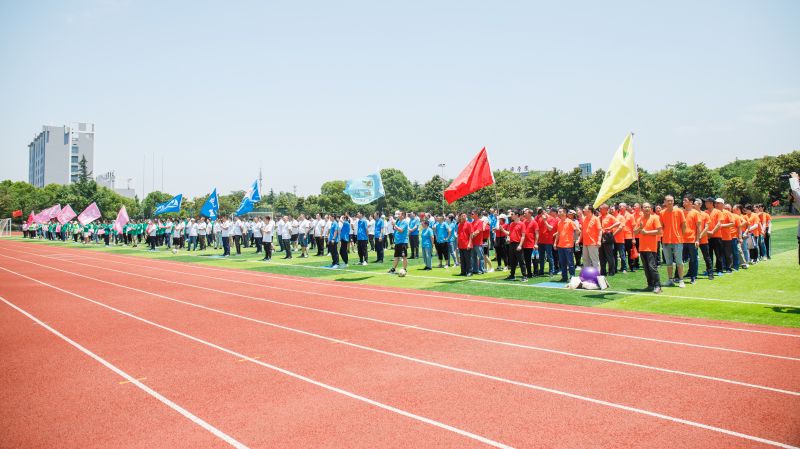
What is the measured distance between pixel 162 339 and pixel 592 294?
9.32 metres

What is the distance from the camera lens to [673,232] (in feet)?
38.3

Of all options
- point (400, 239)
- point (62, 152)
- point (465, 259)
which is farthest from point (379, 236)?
point (62, 152)

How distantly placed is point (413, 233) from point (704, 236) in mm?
11868

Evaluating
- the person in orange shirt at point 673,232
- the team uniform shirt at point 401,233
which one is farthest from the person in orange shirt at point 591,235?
the team uniform shirt at point 401,233

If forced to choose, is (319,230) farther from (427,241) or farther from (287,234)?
(427,241)

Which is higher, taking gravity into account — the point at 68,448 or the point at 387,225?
the point at 387,225

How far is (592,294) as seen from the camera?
38.1ft

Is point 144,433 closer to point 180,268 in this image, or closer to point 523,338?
point 523,338

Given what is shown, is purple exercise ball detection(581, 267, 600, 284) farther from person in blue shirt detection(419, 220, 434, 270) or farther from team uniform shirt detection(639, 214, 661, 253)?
person in blue shirt detection(419, 220, 434, 270)

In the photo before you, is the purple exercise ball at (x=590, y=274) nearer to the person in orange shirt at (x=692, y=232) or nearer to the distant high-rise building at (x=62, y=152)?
the person in orange shirt at (x=692, y=232)

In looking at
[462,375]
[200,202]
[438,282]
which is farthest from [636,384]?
[200,202]

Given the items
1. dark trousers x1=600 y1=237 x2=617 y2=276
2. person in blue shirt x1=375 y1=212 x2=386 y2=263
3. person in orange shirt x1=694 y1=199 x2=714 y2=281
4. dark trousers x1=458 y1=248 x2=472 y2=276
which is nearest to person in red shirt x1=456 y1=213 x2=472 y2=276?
dark trousers x1=458 y1=248 x2=472 y2=276

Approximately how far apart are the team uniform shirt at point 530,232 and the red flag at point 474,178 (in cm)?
168

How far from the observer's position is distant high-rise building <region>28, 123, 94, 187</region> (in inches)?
5153
